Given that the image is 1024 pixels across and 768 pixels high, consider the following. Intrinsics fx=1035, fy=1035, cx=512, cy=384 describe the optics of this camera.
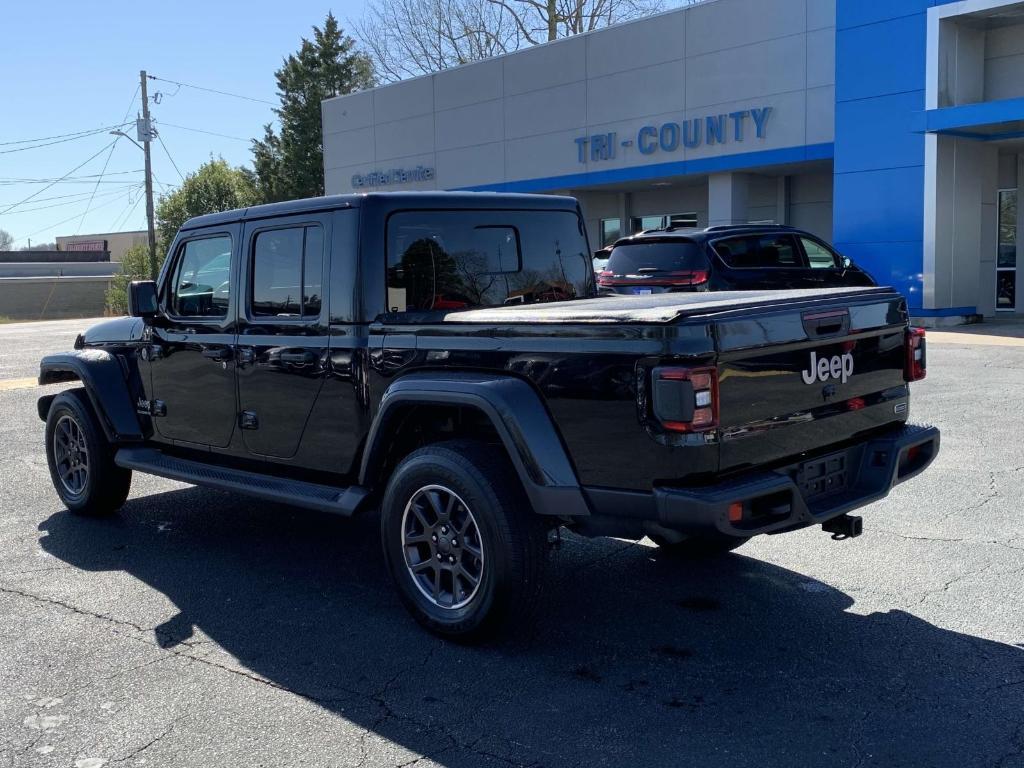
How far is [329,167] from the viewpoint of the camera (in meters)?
36.3

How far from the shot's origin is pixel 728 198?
24.8 metres

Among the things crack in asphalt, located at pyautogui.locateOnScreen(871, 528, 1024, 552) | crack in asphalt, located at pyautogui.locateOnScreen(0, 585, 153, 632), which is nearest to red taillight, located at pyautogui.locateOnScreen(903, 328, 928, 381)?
crack in asphalt, located at pyautogui.locateOnScreen(871, 528, 1024, 552)

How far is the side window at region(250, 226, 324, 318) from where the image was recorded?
5.13 m

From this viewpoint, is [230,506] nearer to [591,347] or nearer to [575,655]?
[575,655]

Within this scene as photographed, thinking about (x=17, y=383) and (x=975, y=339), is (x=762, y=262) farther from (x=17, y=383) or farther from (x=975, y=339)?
(x=17, y=383)

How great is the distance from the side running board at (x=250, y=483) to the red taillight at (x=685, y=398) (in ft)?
5.49

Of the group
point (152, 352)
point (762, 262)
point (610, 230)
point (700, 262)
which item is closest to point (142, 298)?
point (152, 352)

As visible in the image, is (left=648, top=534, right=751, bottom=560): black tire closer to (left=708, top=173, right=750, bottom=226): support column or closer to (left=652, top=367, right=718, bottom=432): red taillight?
(left=652, top=367, right=718, bottom=432): red taillight

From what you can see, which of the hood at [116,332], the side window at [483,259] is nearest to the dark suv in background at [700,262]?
the side window at [483,259]

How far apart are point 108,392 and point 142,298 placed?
2.50 ft

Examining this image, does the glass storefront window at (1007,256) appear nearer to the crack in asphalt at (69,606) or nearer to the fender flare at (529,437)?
the fender flare at (529,437)

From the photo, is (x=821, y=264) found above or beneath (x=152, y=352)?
above

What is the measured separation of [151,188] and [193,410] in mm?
47801

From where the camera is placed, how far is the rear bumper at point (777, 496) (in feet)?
12.2
